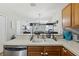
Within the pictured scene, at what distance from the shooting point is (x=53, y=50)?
195 cm

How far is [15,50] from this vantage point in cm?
190

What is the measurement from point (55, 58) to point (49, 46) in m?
1.32

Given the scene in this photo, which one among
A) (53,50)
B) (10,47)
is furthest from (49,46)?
(10,47)

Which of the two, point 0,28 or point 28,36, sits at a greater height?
point 0,28

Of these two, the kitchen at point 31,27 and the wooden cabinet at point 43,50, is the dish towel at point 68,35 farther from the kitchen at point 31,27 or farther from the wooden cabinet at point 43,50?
the wooden cabinet at point 43,50

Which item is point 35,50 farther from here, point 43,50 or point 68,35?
point 68,35

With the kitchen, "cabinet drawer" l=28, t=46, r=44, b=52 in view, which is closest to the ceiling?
the kitchen

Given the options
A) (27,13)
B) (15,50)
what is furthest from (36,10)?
(15,50)

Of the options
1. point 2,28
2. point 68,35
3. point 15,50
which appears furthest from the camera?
point 68,35

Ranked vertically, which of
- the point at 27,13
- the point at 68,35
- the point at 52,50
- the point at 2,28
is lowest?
the point at 52,50

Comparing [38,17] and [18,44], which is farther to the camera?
[38,17]

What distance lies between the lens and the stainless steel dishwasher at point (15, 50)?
189 cm

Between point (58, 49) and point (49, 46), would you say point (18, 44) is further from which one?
point (58, 49)

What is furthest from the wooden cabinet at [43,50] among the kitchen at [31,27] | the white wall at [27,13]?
the white wall at [27,13]
